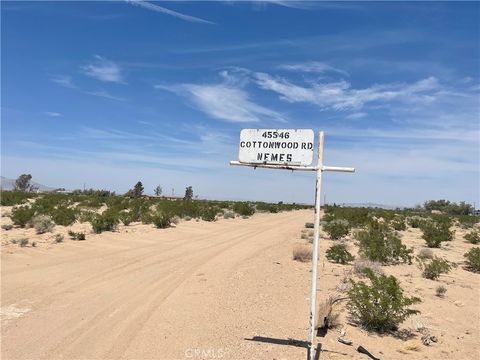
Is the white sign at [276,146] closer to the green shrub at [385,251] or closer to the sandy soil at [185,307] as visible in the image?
the sandy soil at [185,307]

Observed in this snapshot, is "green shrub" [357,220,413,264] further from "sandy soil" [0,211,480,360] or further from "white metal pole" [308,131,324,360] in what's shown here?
"white metal pole" [308,131,324,360]

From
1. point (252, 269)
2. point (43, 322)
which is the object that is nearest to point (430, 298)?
point (252, 269)

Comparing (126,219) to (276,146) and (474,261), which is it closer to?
(474,261)

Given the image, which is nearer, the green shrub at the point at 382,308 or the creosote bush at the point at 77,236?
the green shrub at the point at 382,308

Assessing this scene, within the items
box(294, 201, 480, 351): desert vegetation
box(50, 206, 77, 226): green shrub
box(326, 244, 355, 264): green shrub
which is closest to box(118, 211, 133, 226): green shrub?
box(50, 206, 77, 226): green shrub

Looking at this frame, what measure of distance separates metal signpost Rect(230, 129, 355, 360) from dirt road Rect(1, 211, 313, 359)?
4.79ft

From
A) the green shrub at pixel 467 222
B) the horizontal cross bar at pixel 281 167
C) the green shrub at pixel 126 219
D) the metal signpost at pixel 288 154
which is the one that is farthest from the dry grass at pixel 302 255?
the green shrub at pixel 467 222

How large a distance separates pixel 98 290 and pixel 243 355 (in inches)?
159

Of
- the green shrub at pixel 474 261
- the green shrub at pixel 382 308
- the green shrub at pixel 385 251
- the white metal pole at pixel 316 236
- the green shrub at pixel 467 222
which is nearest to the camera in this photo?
the white metal pole at pixel 316 236

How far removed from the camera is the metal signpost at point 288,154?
18.2ft

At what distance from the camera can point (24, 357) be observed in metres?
5.50

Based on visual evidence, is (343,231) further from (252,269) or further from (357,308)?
(357,308)

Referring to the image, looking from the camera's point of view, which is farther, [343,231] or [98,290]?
[343,231]

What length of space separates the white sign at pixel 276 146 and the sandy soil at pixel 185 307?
8.27 feet
